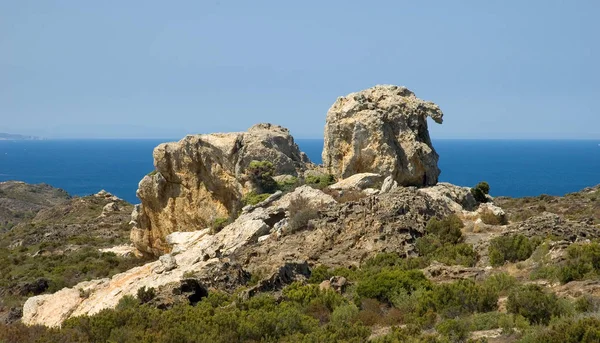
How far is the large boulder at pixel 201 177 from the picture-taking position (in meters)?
30.7

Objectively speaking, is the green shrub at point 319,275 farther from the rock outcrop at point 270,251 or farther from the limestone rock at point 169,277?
the limestone rock at point 169,277

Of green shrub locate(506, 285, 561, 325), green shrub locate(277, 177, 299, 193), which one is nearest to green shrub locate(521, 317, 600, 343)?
green shrub locate(506, 285, 561, 325)

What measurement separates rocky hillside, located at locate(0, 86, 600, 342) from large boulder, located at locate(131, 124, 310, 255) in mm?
74

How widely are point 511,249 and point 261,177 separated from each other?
14.4 metres

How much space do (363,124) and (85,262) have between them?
19.5 metres

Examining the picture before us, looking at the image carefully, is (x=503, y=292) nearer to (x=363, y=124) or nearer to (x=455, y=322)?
(x=455, y=322)

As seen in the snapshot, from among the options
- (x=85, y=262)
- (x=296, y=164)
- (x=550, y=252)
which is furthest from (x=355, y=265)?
(x=85, y=262)

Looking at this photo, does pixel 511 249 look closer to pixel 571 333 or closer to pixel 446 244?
pixel 446 244

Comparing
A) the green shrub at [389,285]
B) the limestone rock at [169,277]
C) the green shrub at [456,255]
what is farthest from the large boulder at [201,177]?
the green shrub at [389,285]

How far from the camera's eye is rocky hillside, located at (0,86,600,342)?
40.2 feet

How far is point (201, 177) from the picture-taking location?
32094 mm

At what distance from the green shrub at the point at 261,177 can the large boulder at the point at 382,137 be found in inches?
120

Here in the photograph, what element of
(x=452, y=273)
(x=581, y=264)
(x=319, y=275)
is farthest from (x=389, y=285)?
(x=581, y=264)

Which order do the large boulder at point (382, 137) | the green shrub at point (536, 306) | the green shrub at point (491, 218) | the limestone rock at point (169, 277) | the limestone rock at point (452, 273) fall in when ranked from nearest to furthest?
the green shrub at point (536, 306)
the limestone rock at point (452, 273)
the limestone rock at point (169, 277)
the green shrub at point (491, 218)
the large boulder at point (382, 137)
